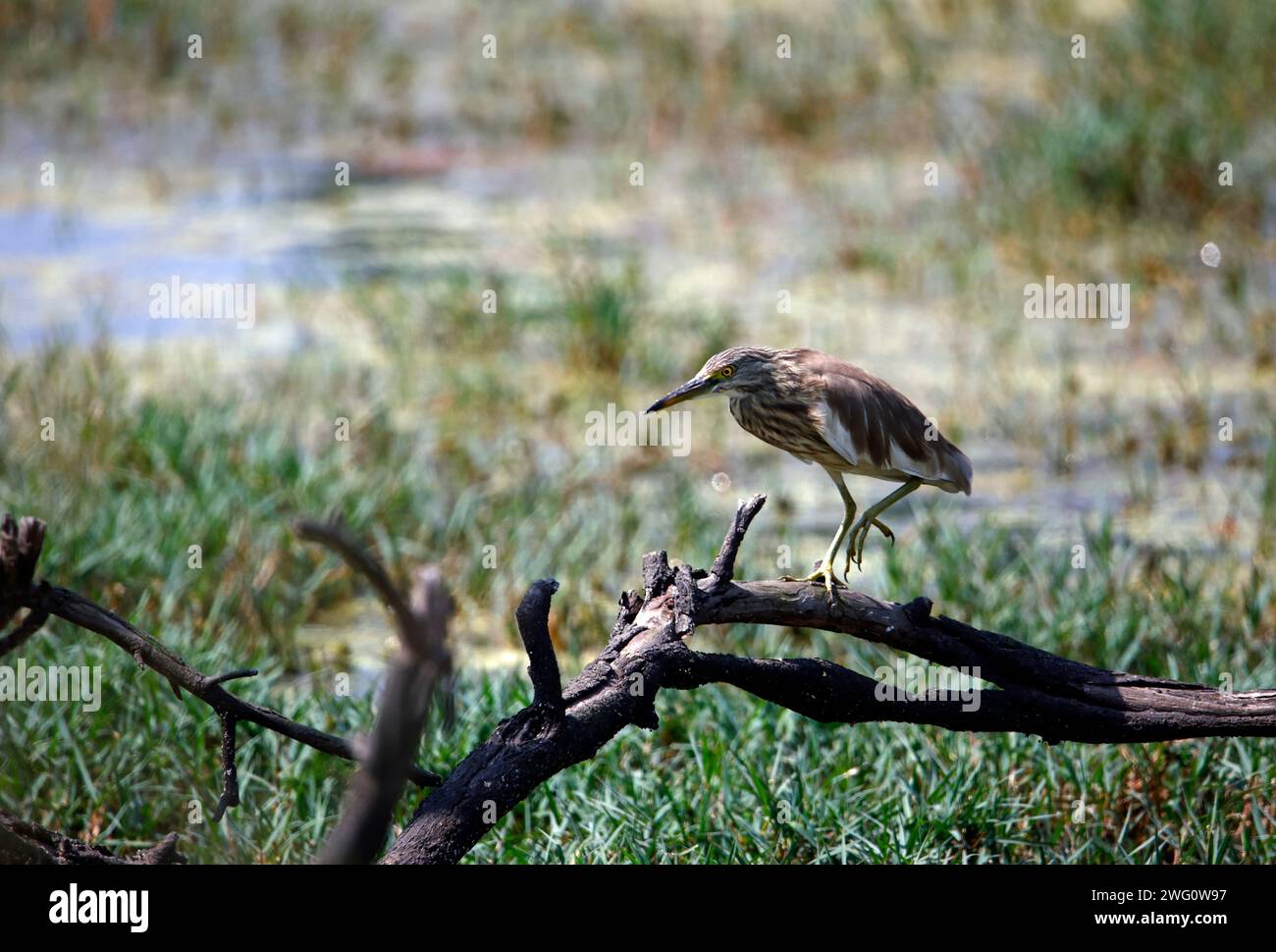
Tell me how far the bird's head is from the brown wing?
11cm

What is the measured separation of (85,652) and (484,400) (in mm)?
3027

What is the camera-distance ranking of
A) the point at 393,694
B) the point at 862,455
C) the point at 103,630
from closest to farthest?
the point at 393,694
the point at 103,630
the point at 862,455

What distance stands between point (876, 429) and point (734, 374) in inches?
12.1

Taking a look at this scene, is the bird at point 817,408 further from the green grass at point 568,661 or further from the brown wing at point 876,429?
the green grass at point 568,661

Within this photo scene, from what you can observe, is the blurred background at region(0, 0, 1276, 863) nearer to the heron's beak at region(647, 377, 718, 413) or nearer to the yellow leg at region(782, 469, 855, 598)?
the yellow leg at region(782, 469, 855, 598)

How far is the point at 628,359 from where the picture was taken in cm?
786

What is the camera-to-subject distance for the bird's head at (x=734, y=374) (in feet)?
10.5

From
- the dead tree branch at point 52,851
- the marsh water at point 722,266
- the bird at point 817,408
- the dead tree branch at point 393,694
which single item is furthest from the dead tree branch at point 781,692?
the marsh water at point 722,266

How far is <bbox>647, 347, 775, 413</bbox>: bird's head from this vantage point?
10.5 feet

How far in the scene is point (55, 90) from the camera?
39.8 ft

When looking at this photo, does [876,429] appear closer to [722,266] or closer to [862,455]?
[862,455]

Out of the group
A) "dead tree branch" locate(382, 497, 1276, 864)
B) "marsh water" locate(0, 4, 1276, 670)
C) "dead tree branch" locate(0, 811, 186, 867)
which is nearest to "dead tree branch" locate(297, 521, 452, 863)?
"dead tree branch" locate(382, 497, 1276, 864)

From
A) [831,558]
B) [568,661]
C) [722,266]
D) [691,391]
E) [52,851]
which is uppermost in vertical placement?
[722,266]

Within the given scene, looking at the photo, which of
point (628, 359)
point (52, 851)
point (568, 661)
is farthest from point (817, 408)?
point (628, 359)
